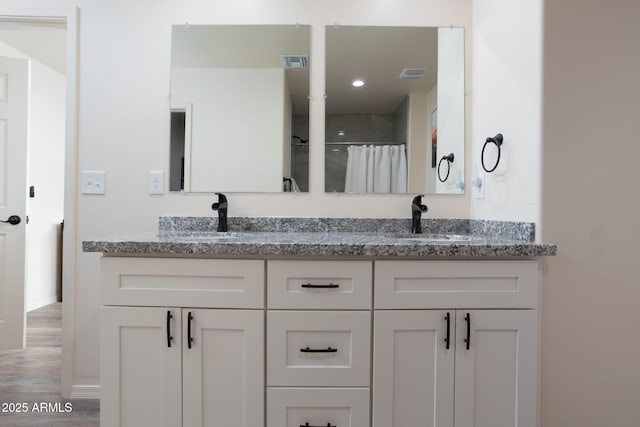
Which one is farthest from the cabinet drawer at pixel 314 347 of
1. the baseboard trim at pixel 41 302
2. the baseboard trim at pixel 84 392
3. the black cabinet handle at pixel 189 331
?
the baseboard trim at pixel 41 302

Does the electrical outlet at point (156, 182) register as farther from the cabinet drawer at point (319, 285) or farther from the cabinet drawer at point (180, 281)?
the cabinet drawer at point (319, 285)

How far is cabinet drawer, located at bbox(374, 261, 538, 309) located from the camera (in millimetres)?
Result: 1231

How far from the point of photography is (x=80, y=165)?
1.83 meters

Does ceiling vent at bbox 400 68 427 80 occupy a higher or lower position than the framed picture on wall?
higher

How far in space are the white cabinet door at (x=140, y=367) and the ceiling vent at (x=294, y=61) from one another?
1.27 meters

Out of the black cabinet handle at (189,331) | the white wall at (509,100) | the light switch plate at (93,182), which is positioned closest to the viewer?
the black cabinet handle at (189,331)

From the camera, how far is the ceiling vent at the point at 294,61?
6.05 ft

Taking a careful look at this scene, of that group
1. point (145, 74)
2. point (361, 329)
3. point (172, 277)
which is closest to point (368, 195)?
point (361, 329)

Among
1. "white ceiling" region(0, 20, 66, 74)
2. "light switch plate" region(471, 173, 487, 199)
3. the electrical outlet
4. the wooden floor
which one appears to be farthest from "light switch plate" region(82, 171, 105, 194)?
"light switch plate" region(471, 173, 487, 199)

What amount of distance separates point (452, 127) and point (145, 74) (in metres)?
1.55

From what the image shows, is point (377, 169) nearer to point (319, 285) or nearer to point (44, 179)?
point (319, 285)

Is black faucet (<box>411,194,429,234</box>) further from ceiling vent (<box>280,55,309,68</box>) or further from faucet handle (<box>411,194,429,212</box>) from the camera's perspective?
ceiling vent (<box>280,55,309,68</box>)

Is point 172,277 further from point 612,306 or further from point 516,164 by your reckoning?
point 612,306

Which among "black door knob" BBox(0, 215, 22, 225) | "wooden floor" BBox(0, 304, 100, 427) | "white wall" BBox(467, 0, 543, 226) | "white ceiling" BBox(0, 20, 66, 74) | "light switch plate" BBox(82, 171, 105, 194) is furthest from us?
"white ceiling" BBox(0, 20, 66, 74)
